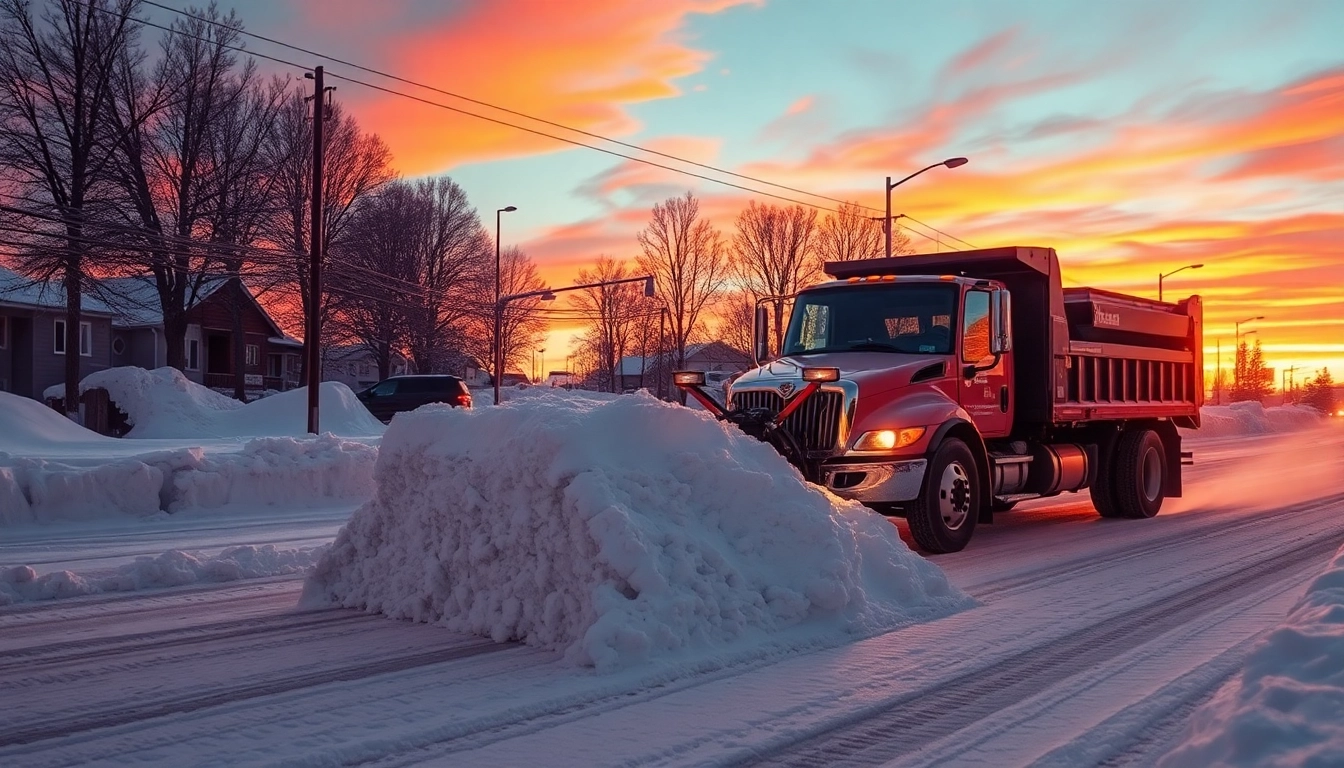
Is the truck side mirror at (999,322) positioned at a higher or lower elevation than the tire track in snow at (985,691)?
higher

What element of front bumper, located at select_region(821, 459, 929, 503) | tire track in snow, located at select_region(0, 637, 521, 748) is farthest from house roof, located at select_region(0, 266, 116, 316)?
tire track in snow, located at select_region(0, 637, 521, 748)

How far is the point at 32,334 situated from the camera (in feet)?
148

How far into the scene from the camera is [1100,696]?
5.58 metres

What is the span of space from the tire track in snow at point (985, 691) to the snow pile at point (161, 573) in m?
5.36

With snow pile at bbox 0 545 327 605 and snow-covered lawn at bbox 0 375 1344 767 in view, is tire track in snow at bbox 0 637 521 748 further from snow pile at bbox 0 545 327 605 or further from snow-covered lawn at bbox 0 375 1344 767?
snow pile at bbox 0 545 327 605

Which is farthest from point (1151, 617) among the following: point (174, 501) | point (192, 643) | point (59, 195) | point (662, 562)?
point (59, 195)

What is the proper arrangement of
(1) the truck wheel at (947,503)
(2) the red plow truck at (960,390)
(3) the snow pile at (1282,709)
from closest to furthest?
1. (3) the snow pile at (1282,709)
2. (2) the red plow truck at (960,390)
3. (1) the truck wheel at (947,503)

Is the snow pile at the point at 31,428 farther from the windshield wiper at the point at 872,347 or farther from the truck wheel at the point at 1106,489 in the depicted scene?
the truck wheel at the point at 1106,489

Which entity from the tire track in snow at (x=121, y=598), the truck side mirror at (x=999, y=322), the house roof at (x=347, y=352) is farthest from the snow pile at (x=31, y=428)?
the house roof at (x=347, y=352)

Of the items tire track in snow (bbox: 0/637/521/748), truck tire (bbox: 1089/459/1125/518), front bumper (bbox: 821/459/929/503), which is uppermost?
front bumper (bbox: 821/459/929/503)

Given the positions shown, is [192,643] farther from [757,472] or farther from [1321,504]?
[1321,504]

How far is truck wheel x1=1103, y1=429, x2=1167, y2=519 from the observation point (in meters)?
14.3

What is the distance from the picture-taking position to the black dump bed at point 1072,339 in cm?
1245

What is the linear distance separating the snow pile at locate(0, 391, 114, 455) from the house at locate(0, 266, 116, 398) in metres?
20.8
